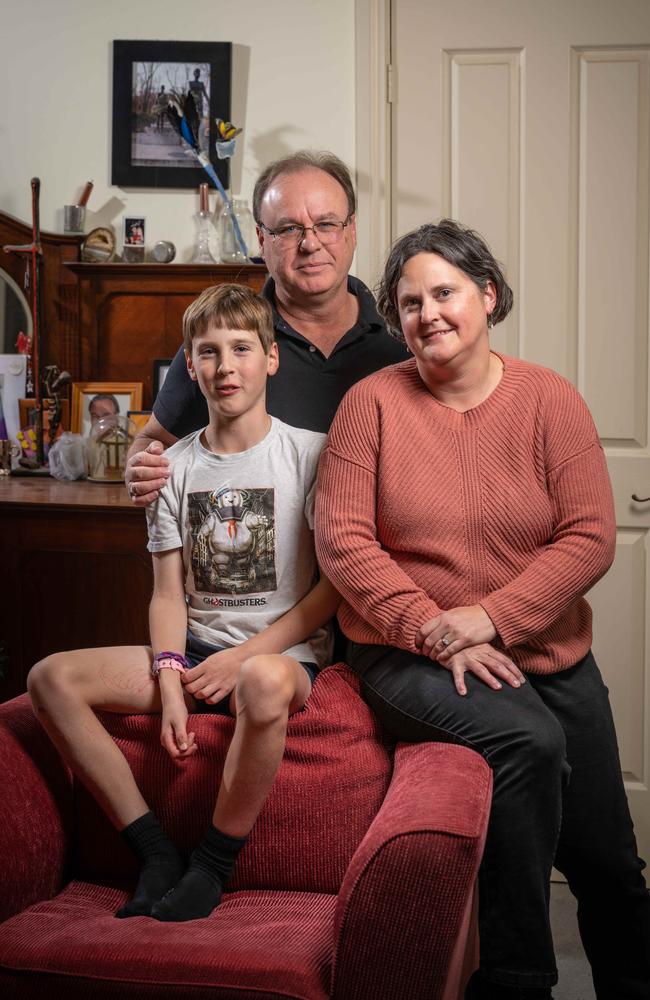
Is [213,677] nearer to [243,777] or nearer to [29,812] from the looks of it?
[243,777]

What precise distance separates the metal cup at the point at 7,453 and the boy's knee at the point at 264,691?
5.83ft

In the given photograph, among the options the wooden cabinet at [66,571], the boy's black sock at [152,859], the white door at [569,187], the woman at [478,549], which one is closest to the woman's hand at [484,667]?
the woman at [478,549]

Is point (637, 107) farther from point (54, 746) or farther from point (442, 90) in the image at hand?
point (54, 746)

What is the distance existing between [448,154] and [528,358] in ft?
2.07

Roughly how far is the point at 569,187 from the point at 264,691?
6.27 feet

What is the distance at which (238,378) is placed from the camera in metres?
1.65

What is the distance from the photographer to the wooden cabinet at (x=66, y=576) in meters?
2.45

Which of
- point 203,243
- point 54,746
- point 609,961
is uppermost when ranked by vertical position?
point 203,243

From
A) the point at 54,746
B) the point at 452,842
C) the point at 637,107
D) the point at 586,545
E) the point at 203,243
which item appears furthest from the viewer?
the point at 203,243

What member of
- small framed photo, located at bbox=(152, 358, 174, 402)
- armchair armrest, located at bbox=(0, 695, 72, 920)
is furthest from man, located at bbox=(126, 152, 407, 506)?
small framed photo, located at bbox=(152, 358, 174, 402)

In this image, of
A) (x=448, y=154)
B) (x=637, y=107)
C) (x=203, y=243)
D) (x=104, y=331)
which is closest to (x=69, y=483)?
(x=104, y=331)

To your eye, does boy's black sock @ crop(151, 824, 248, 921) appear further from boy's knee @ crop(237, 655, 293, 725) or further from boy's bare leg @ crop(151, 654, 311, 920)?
boy's knee @ crop(237, 655, 293, 725)

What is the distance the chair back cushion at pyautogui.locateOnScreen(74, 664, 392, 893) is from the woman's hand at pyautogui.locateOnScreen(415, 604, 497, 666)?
206 millimetres

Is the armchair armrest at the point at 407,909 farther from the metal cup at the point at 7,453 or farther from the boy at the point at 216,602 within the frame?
the metal cup at the point at 7,453
